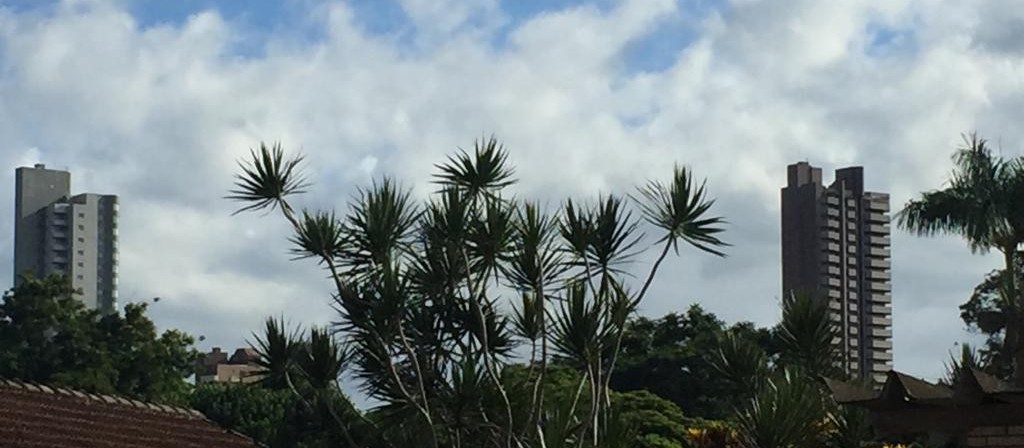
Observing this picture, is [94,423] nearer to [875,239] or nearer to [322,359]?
A: [322,359]

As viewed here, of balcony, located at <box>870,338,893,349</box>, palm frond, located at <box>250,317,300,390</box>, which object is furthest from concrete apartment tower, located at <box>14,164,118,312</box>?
palm frond, located at <box>250,317,300,390</box>

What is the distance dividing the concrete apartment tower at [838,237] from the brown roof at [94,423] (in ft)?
126

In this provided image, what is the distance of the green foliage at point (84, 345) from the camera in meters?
42.3

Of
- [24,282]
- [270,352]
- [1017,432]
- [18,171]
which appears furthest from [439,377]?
[18,171]

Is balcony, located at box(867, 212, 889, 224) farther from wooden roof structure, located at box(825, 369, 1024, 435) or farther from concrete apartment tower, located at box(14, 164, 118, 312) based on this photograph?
concrete apartment tower, located at box(14, 164, 118, 312)

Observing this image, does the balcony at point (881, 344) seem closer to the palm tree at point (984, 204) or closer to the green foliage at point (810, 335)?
the palm tree at point (984, 204)

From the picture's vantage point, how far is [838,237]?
58.5 metres

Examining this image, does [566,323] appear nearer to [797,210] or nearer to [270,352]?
[270,352]

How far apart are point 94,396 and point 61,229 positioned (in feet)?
286

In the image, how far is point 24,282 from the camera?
45.5 meters

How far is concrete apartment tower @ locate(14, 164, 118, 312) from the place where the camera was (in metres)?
98.8

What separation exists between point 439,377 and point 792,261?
4330 cm

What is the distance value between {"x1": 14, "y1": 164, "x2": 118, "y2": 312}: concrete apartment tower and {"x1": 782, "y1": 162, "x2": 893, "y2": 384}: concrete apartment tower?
4648 cm

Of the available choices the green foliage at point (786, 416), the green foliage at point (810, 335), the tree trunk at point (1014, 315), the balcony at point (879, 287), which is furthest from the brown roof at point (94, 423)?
the balcony at point (879, 287)
